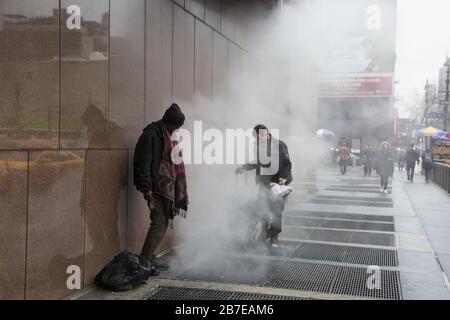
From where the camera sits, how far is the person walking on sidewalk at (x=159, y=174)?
3279mm

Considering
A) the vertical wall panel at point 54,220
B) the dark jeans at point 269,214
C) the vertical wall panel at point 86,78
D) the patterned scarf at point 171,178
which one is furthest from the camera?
the dark jeans at point 269,214

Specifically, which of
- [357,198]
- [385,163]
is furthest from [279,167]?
[385,163]

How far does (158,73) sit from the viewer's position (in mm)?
4168

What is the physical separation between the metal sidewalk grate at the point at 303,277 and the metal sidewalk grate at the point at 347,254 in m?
0.31

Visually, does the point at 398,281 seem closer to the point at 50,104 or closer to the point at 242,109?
the point at 50,104

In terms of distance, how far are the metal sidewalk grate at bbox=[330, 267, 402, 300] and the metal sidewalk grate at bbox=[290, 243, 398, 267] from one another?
312 mm

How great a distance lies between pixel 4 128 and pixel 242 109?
4.12 metres

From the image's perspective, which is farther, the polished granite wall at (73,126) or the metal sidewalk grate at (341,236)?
the metal sidewalk grate at (341,236)

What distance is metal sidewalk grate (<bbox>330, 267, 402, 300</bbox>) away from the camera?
10.2ft

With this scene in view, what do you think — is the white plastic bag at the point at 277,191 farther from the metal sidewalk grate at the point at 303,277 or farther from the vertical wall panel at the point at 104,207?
the vertical wall panel at the point at 104,207

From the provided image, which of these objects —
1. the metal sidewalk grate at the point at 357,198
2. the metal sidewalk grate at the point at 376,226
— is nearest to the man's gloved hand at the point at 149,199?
the metal sidewalk grate at the point at 376,226

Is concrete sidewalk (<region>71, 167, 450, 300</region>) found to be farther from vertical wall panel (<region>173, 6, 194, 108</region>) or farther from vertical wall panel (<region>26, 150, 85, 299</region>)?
vertical wall panel (<region>173, 6, 194, 108</region>)

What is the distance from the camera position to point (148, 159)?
3287 mm

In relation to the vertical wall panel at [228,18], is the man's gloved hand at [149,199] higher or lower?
lower
